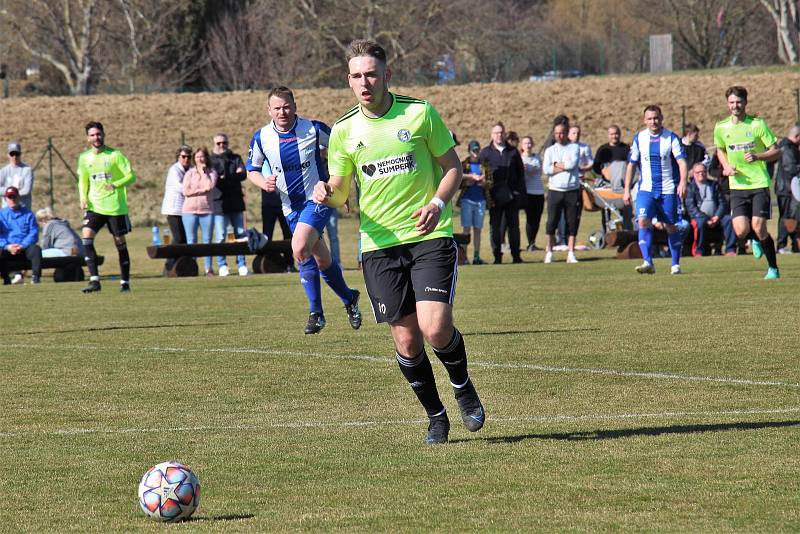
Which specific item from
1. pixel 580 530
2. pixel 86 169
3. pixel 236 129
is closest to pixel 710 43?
pixel 236 129

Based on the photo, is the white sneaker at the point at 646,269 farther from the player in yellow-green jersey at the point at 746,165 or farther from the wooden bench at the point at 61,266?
the wooden bench at the point at 61,266

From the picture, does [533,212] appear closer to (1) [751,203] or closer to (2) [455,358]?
(1) [751,203]

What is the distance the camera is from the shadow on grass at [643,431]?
6992 millimetres

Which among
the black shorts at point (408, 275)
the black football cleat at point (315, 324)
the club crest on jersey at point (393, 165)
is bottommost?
the black football cleat at point (315, 324)

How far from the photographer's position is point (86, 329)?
45.2 ft

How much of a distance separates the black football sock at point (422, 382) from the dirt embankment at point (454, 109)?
4492 cm

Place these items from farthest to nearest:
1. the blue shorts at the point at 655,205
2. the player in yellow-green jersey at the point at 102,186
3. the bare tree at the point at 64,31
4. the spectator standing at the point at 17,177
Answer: the bare tree at the point at 64,31
the spectator standing at the point at 17,177
the blue shorts at the point at 655,205
the player in yellow-green jersey at the point at 102,186

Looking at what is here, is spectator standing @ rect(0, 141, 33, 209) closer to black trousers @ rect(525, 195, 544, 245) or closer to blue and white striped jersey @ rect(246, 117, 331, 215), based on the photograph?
black trousers @ rect(525, 195, 544, 245)

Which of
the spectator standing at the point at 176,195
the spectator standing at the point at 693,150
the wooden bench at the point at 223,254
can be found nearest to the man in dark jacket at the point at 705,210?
the spectator standing at the point at 693,150

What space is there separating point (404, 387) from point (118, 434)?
2264 mm

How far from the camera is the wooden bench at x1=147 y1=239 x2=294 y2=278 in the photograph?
22078 millimetres

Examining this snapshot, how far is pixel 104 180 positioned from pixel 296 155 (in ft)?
21.4

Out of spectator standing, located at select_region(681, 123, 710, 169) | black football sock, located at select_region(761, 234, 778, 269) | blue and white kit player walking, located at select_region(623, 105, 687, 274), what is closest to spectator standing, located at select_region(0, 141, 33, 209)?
blue and white kit player walking, located at select_region(623, 105, 687, 274)

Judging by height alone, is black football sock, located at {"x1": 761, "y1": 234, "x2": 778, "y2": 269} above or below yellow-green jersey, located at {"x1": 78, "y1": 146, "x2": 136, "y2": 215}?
below
